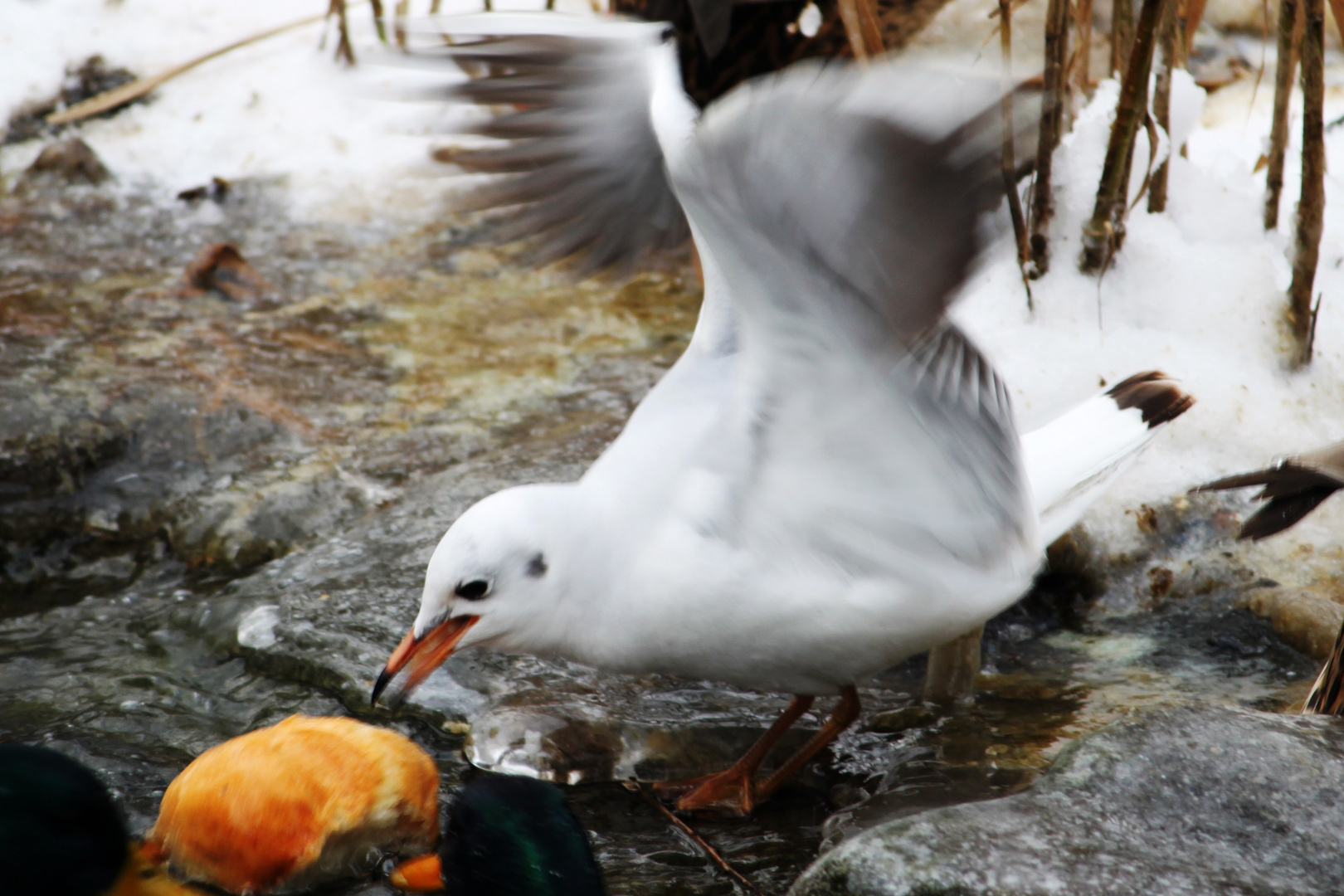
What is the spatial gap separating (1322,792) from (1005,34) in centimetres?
171

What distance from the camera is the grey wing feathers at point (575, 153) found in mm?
2438

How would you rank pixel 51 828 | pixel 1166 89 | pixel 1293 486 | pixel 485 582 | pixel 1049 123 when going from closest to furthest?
pixel 51 828 < pixel 1293 486 < pixel 485 582 < pixel 1049 123 < pixel 1166 89

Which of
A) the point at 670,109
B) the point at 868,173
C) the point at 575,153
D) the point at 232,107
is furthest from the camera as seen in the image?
the point at 232,107

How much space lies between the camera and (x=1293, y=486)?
5.96ft

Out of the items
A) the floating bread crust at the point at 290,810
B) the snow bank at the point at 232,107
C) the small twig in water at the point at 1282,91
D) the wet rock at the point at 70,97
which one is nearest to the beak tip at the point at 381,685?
the floating bread crust at the point at 290,810

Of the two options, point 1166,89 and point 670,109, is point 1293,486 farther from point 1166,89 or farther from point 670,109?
point 1166,89

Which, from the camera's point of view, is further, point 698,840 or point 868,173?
point 698,840

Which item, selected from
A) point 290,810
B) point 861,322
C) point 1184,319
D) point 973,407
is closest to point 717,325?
point 973,407

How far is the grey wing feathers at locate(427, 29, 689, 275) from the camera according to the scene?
2.44m

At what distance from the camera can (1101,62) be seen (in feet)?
18.0

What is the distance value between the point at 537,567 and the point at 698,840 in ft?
1.72

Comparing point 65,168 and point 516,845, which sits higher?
point 65,168

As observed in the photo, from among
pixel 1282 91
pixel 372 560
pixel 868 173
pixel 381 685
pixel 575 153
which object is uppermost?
pixel 868 173

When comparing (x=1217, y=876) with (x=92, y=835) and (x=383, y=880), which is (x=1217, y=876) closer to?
(x=383, y=880)
